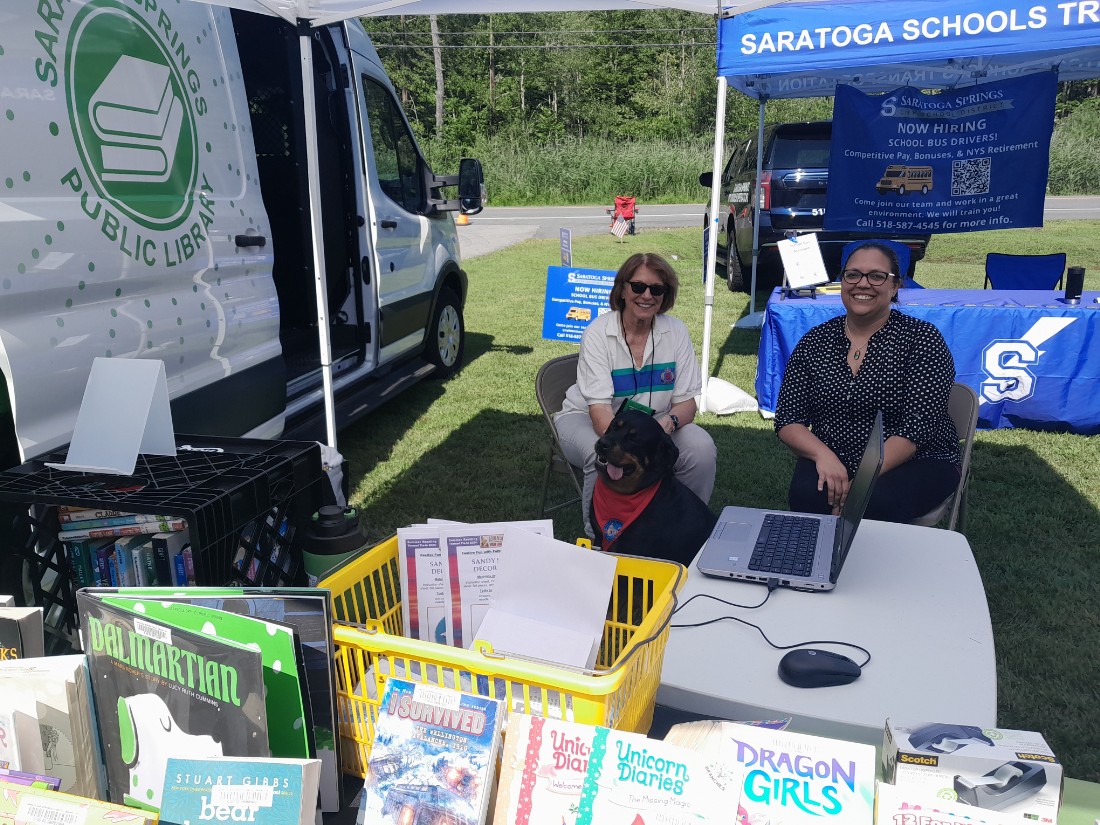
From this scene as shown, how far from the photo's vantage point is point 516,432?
17.1 ft

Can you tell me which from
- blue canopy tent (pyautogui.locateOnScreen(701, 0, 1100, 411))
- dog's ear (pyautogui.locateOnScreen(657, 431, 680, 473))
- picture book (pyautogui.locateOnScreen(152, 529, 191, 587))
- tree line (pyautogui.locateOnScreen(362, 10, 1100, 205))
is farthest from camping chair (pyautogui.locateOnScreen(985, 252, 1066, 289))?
tree line (pyautogui.locateOnScreen(362, 10, 1100, 205))

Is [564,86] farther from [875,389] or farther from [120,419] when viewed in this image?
[120,419]

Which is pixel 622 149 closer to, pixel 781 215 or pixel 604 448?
pixel 781 215

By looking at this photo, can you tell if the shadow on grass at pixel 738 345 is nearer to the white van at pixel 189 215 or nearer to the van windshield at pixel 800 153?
the van windshield at pixel 800 153

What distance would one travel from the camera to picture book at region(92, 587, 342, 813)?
1.19 meters

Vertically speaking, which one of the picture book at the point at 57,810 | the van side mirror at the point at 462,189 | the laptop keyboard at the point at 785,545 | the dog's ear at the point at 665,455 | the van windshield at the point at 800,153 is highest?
the van windshield at the point at 800,153

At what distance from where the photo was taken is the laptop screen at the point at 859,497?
168 cm

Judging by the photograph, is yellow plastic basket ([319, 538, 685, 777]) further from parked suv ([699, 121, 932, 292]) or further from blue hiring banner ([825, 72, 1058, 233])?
parked suv ([699, 121, 932, 292])

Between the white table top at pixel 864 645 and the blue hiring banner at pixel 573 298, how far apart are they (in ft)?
10.7

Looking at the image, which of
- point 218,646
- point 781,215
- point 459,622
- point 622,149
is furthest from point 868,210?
point 622,149

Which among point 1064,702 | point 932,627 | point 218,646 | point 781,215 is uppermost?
point 781,215

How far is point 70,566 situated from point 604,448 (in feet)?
5.20

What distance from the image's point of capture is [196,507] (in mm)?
1493

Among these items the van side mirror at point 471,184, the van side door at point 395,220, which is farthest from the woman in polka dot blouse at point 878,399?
the van side mirror at point 471,184
